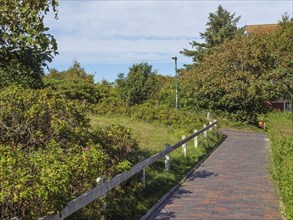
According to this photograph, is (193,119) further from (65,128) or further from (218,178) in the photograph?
(65,128)

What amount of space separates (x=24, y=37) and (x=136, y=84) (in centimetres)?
2579

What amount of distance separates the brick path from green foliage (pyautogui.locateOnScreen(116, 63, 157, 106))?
1909 centimetres

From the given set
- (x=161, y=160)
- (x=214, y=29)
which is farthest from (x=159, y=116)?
(x=214, y=29)

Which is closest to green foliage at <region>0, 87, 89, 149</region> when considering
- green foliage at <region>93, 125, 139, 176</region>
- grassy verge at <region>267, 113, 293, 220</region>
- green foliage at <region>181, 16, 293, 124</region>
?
green foliage at <region>93, 125, 139, 176</region>

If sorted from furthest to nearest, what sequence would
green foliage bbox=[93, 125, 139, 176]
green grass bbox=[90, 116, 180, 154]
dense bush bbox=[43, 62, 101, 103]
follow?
dense bush bbox=[43, 62, 101, 103]
green grass bbox=[90, 116, 180, 154]
green foliage bbox=[93, 125, 139, 176]

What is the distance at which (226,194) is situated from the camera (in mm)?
10180

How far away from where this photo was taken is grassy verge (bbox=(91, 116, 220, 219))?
9801 mm

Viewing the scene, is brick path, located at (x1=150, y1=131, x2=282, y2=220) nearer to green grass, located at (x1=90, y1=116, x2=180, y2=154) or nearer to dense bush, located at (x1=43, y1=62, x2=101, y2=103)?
green grass, located at (x1=90, y1=116, x2=180, y2=154)

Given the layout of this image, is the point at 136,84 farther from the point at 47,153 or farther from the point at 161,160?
the point at 47,153

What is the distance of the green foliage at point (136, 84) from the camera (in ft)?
114

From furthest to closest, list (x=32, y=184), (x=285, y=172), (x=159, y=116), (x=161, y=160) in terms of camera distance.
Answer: (x=159, y=116), (x=161, y=160), (x=285, y=172), (x=32, y=184)

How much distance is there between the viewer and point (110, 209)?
7.84 m

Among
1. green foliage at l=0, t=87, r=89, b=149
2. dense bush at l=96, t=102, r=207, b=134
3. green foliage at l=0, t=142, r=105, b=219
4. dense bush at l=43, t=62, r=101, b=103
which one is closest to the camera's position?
Result: green foliage at l=0, t=142, r=105, b=219

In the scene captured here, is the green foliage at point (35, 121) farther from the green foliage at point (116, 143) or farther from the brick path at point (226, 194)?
the brick path at point (226, 194)
